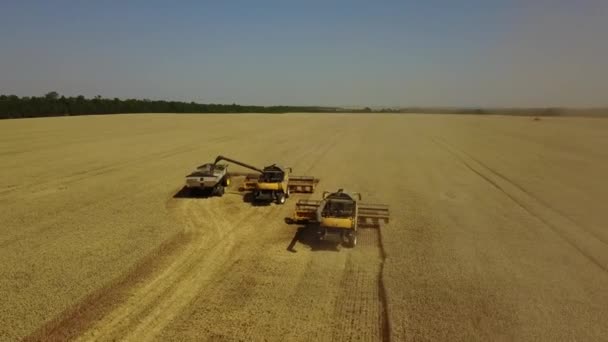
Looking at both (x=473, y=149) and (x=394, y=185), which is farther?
(x=473, y=149)

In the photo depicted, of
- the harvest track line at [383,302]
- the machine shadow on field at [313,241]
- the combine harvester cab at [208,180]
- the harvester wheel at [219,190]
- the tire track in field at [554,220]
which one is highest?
the combine harvester cab at [208,180]

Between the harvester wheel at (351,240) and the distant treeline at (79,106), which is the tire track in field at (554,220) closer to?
the harvester wheel at (351,240)

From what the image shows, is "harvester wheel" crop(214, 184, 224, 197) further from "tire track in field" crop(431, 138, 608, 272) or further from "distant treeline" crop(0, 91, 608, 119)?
"distant treeline" crop(0, 91, 608, 119)

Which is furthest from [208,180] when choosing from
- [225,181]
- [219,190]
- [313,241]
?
[313,241]

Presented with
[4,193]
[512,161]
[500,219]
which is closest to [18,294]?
[4,193]

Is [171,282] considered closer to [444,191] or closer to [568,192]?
[444,191]

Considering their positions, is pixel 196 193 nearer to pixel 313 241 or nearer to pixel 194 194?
pixel 194 194

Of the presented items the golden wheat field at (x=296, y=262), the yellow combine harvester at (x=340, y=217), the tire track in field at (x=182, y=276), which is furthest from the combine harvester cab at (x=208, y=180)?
the yellow combine harvester at (x=340, y=217)
